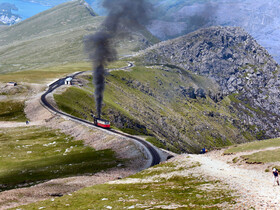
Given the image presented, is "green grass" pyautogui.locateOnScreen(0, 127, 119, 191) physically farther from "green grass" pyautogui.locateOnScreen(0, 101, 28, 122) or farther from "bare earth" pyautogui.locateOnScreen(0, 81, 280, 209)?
→ "green grass" pyautogui.locateOnScreen(0, 101, 28, 122)

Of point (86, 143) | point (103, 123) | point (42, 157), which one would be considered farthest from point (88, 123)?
point (42, 157)

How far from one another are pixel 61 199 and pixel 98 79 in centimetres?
8535

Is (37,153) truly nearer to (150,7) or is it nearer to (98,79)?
(98,79)

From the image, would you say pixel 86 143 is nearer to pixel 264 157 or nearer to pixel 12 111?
pixel 264 157

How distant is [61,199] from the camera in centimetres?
4234

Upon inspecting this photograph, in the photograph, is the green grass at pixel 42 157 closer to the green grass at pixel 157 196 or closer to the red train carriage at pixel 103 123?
the red train carriage at pixel 103 123

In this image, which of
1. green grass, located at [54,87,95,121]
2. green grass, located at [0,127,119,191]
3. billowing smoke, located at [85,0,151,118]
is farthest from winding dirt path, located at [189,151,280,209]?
green grass, located at [54,87,95,121]

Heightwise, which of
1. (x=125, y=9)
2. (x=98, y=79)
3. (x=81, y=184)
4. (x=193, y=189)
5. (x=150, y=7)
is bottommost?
(x=81, y=184)

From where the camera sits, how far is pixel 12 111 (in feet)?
447

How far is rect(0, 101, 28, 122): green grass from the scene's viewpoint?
5076 inches

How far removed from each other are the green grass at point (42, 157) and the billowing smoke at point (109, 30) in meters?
33.1

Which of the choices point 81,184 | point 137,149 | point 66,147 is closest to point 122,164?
point 137,149

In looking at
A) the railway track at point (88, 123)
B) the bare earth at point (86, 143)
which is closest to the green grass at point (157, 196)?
the bare earth at point (86, 143)

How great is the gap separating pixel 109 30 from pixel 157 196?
94091 mm
